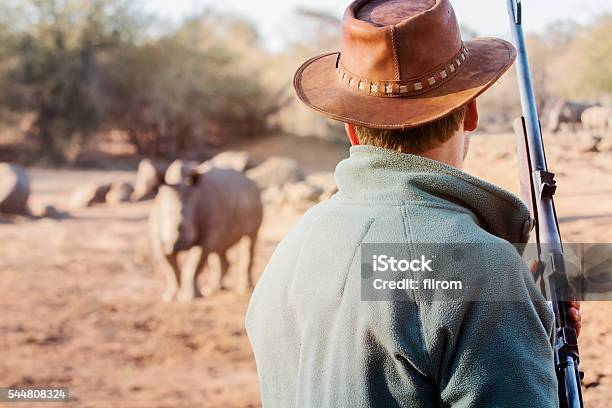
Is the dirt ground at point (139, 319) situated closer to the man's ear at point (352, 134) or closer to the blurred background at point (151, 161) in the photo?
the blurred background at point (151, 161)

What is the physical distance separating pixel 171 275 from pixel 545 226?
639 cm

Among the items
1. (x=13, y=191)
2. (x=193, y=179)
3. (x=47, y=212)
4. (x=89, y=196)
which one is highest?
(x=89, y=196)

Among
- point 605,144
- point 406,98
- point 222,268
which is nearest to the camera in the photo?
point 406,98

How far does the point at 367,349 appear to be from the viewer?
1.17 meters

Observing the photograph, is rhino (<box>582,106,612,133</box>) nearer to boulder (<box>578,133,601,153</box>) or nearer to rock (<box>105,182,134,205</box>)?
boulder (<box>578,133,601,153</box>)

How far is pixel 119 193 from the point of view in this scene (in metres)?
14.8

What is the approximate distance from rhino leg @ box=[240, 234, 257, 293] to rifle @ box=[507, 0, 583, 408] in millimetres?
6375

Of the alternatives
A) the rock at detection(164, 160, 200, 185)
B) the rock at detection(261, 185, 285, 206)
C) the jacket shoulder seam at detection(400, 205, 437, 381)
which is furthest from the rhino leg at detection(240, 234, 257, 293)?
the jacket shoulder seam at detection(400, 205, 437, 381)

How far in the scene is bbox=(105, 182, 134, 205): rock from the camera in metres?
14.7

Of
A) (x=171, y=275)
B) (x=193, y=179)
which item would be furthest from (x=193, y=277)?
(x=193, y=179)

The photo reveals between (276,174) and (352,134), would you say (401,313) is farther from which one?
(276,174)

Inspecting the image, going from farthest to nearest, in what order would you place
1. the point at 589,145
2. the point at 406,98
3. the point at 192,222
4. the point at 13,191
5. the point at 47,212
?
1. the point at 47,212
2. the point at 13,191
3. the point at 589,145
4. the point at 192,222
5. the point at 406,98

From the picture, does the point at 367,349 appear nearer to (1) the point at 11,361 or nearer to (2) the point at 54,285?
(1) the point at 11,361

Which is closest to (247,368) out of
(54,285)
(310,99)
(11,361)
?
(11,361)
